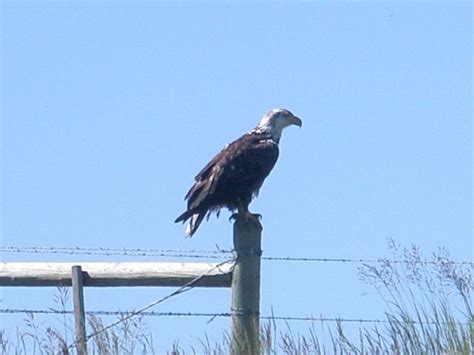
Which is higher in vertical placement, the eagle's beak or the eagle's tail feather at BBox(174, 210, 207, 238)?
the eagle's beak

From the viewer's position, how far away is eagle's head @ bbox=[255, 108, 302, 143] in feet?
35.2

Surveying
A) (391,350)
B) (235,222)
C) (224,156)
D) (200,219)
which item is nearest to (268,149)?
(224,156)

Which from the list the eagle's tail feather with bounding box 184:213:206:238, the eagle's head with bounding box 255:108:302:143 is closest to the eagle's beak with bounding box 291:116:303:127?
the eagle's head with bounding box 255:108:302:143

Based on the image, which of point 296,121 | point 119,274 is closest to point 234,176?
point 296,121

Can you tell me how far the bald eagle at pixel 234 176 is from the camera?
30.3 feet

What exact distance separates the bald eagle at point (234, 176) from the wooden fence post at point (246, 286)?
1327 millimetres

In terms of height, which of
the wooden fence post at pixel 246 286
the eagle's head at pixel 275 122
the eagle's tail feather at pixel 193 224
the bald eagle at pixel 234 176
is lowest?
the wooden fence post at pixel 246 286

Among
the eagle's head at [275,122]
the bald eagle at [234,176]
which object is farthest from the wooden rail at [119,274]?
the eagle's head at [275,122]

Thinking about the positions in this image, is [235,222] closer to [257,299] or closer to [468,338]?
[257,299]

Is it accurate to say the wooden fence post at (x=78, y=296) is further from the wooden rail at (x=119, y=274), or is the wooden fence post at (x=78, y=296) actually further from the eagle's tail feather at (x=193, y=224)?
the eagle's tail feather at (x=193, y=224)

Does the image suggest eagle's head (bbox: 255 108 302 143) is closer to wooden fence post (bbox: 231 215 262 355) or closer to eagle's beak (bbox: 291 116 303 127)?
eagle's beak (bbox: 291 116 303 127)

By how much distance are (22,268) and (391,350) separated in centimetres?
175

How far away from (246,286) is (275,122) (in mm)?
3704

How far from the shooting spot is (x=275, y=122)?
1086 cm
